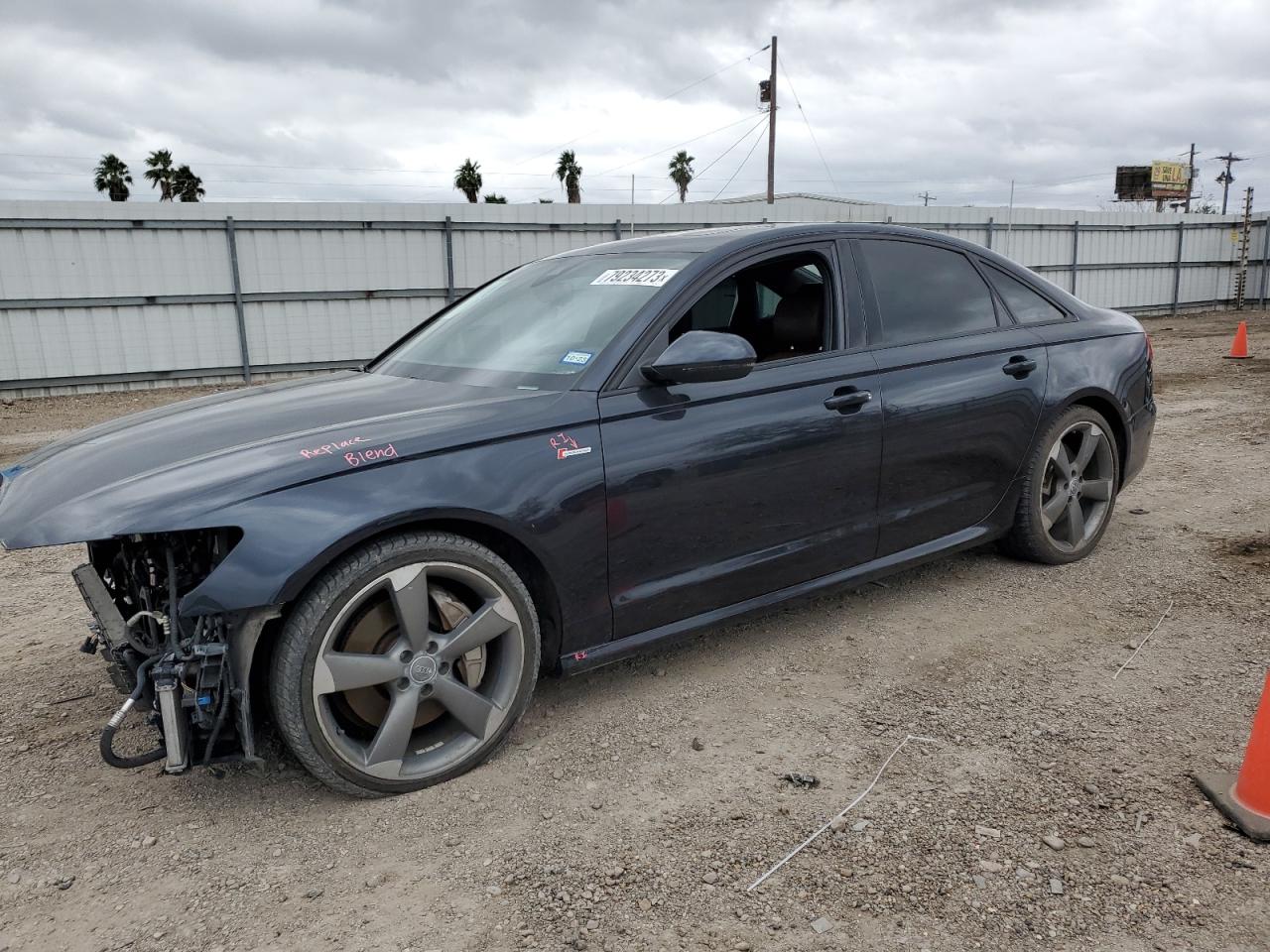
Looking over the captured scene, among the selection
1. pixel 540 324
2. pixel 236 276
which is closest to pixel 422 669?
pixel 540 324

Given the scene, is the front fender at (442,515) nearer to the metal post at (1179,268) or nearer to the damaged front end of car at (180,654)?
the damaged front end of car at (180,654)

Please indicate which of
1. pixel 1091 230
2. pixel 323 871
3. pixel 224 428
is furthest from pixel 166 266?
pixel 1091 230

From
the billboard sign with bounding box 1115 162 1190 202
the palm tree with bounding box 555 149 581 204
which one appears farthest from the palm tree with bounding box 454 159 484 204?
the billboard sign with bounding box 1115 162 1190 202

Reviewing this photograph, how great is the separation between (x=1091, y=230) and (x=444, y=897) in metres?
24.5

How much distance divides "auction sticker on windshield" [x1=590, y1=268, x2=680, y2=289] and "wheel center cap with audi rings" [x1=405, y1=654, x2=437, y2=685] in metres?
1.48

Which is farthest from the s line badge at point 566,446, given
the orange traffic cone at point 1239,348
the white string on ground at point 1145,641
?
the orange traffic cone at point 1239,348

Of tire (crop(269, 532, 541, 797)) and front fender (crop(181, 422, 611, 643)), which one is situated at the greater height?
front fender (crop(181, 422, 611, 643))

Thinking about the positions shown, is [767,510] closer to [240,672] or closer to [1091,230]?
[240,672]


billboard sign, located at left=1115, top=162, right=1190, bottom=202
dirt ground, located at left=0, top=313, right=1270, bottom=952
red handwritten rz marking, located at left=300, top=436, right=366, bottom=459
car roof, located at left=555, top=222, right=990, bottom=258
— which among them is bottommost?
dirt ground, located at left=0, top=313, right=1270, bottom=952

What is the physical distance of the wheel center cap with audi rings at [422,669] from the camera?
259 cm

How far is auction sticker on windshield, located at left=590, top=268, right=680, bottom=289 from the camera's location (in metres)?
3.26

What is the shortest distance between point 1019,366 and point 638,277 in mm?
1768

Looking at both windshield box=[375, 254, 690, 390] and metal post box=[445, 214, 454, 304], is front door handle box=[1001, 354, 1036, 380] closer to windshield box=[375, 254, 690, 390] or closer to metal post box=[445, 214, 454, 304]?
windshield box=[375, 254, 690, 390]

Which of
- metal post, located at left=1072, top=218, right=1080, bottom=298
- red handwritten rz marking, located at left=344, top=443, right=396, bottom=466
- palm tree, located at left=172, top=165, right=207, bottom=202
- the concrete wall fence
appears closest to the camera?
red handwritten rz marking, located at left=344, top=443, right=396, bottom=466
